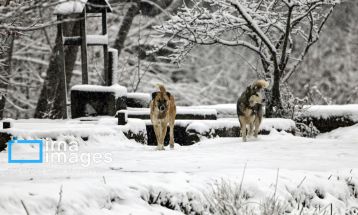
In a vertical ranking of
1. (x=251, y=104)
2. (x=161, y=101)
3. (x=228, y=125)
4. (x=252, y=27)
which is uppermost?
(x=252, y=27)

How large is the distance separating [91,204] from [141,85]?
18.7 metres

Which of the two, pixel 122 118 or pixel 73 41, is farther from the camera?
pixel 73 41

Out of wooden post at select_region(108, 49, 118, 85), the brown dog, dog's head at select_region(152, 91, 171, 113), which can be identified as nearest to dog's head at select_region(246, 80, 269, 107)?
the brown dog

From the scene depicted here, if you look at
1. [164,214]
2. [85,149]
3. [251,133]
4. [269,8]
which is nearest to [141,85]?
[269,8]

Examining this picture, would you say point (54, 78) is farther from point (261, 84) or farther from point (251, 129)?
Result: point (261, 84)

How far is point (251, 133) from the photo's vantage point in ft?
41.3

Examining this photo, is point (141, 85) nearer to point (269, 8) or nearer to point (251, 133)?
point (269, 8)

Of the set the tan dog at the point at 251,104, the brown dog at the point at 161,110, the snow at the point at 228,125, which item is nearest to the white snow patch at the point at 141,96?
the snow at the point at 228,125

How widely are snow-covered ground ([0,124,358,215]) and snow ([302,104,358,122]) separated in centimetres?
392

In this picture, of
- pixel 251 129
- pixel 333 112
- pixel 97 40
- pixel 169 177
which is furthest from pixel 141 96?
pixel 169 177

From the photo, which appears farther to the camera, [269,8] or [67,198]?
[269,8]

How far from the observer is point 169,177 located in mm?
7391

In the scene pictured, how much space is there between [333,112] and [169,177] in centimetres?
912

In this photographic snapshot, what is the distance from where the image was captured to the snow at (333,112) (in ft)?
50.8
